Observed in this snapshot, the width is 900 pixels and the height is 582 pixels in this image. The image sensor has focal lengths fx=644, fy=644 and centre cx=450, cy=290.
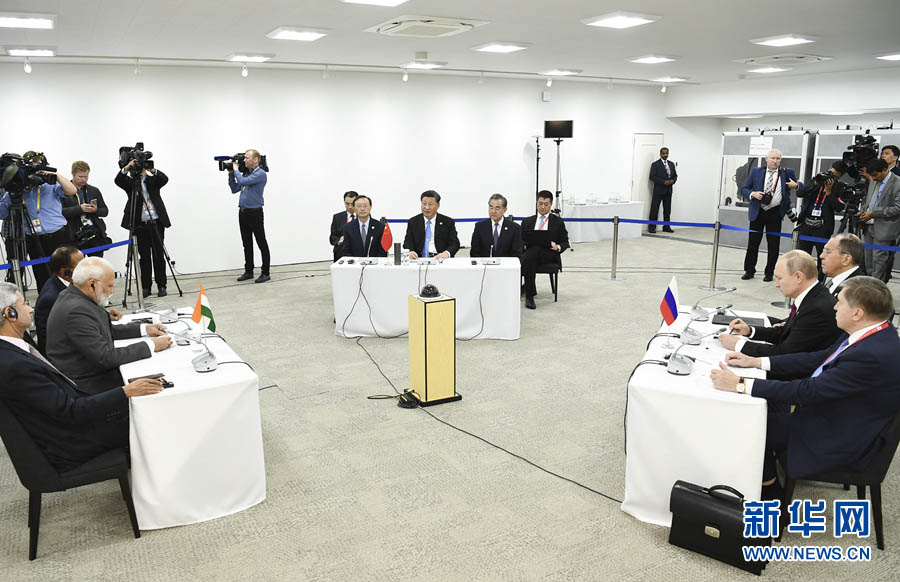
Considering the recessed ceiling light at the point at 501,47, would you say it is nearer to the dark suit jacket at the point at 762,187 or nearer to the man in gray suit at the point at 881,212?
the dark suit jacket at the point at 762,187

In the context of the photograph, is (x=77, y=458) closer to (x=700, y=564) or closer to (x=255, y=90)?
(x=700, y=564)

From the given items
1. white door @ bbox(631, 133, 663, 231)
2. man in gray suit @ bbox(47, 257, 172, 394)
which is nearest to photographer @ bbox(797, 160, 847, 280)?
white door @ bbox(631, 133, 663, 231)

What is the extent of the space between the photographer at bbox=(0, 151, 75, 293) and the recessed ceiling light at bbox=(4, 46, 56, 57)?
1764 millimetres

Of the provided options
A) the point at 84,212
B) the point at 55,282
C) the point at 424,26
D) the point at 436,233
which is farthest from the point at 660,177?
the point at 55,282

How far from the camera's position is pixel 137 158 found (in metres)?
7.46

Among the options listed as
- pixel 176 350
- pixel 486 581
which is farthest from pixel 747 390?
pixel 176 350

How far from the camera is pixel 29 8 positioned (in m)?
5.27

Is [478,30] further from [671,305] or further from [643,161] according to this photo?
[643,161]

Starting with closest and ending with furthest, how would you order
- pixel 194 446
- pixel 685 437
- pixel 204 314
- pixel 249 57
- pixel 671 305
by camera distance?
pixel 685 437 → pixel 194 446 → pixel 204 314 → pixel 671 305 → pixel 249 57

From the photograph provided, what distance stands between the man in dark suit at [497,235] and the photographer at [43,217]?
4.44m

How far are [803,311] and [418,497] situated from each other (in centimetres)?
229

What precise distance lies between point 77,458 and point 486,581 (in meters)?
1.98

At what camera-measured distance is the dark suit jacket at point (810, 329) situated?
11.0 ft

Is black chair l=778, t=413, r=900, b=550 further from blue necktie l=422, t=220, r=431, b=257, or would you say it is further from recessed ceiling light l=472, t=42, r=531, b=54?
recessed ceiling light l=472, t=42, r=531, b=54
